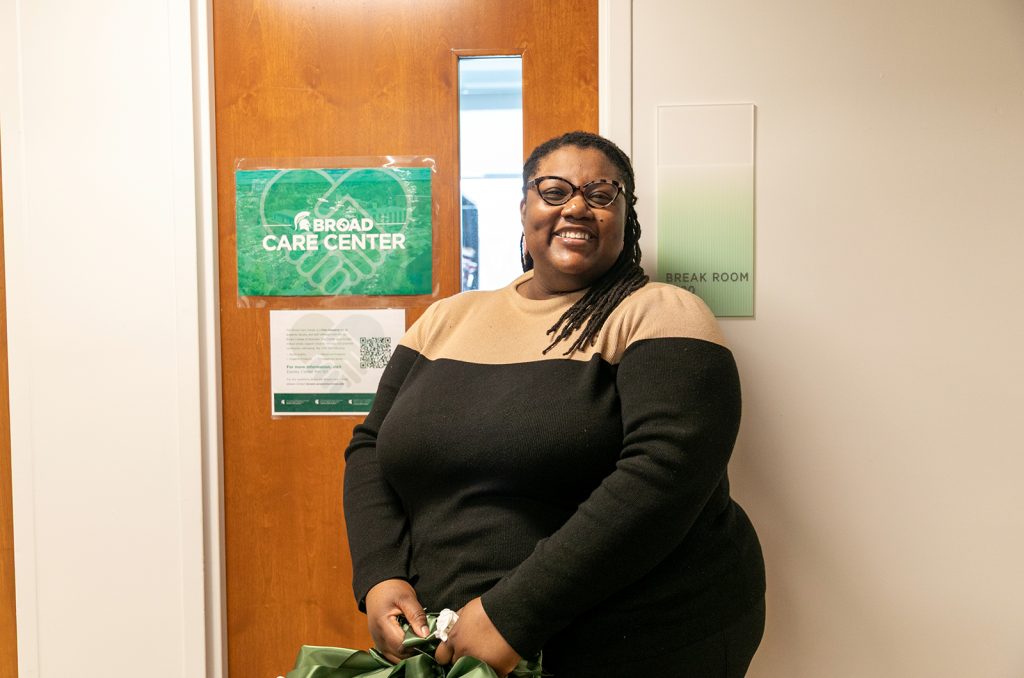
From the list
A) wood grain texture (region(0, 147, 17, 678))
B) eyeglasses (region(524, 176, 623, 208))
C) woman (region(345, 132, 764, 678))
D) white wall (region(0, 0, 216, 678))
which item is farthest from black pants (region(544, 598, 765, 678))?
wood grain texture (region(0, 147, 17, 678))

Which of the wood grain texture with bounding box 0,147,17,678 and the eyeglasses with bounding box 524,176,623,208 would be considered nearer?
the eyeglasses with bounding box 524,176,623,208

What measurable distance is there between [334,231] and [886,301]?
116 centimetres

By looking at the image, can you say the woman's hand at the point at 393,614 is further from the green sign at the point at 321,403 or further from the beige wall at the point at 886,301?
the beige wall at the point at 886,301

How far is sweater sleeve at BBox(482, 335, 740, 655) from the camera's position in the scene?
0.90m

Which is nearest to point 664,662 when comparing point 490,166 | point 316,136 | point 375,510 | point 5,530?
point 375,510

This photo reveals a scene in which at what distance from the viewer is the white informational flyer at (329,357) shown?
1511mm

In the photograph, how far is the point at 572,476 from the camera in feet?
3.20

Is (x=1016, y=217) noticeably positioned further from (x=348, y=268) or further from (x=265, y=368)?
(x=265, y=368)

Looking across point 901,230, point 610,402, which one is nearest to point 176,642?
point 610,402

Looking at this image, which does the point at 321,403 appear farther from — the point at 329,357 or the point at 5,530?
the point at 5,530

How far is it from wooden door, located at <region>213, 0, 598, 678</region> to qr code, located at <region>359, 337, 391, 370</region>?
0.09 m

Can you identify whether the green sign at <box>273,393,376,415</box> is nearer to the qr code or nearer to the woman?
the qr code

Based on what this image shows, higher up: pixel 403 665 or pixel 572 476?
pixel 572 476

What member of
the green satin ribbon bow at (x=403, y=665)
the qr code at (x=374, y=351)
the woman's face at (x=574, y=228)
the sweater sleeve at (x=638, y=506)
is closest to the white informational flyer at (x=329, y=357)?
the qr code at (x=374, y=351)
